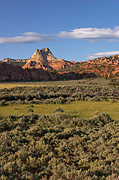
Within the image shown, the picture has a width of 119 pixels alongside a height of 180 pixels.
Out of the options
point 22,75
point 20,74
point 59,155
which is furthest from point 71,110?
point 22,75

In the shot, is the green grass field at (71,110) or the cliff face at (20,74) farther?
the cliff face at (20,74)

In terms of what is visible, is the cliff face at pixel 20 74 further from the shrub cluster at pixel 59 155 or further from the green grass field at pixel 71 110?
the shrub cluster at pixel 59 155

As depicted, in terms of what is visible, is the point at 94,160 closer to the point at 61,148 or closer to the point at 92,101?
the point at 61,148

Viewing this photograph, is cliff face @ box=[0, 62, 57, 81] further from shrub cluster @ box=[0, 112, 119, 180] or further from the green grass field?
shrub cluster @ box=[0, 112, 119, 180]

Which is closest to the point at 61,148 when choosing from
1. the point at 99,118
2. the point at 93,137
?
the point at 93,137

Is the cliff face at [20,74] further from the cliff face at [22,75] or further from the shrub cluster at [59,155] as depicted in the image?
the shrub cluster at [59,155]

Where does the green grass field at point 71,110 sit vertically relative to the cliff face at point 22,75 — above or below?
below

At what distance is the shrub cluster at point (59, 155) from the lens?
711 cm

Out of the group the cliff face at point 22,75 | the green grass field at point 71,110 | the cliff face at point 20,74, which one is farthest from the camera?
the cliff face at point 22,75

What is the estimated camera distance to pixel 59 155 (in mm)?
8820

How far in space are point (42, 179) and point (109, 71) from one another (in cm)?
12543

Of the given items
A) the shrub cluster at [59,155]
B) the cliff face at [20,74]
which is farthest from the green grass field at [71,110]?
the cliff face at [20,74]

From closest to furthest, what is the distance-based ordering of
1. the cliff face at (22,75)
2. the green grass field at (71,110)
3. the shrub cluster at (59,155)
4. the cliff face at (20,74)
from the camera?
the shrub cluster at (59,155)
the green grass field at (71,110)
the cliff face at (20,74)
the cliff face at (22,75)

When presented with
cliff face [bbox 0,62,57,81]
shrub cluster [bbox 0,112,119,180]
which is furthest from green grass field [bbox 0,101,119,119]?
cliff face [bbox 0,62,57,81]
